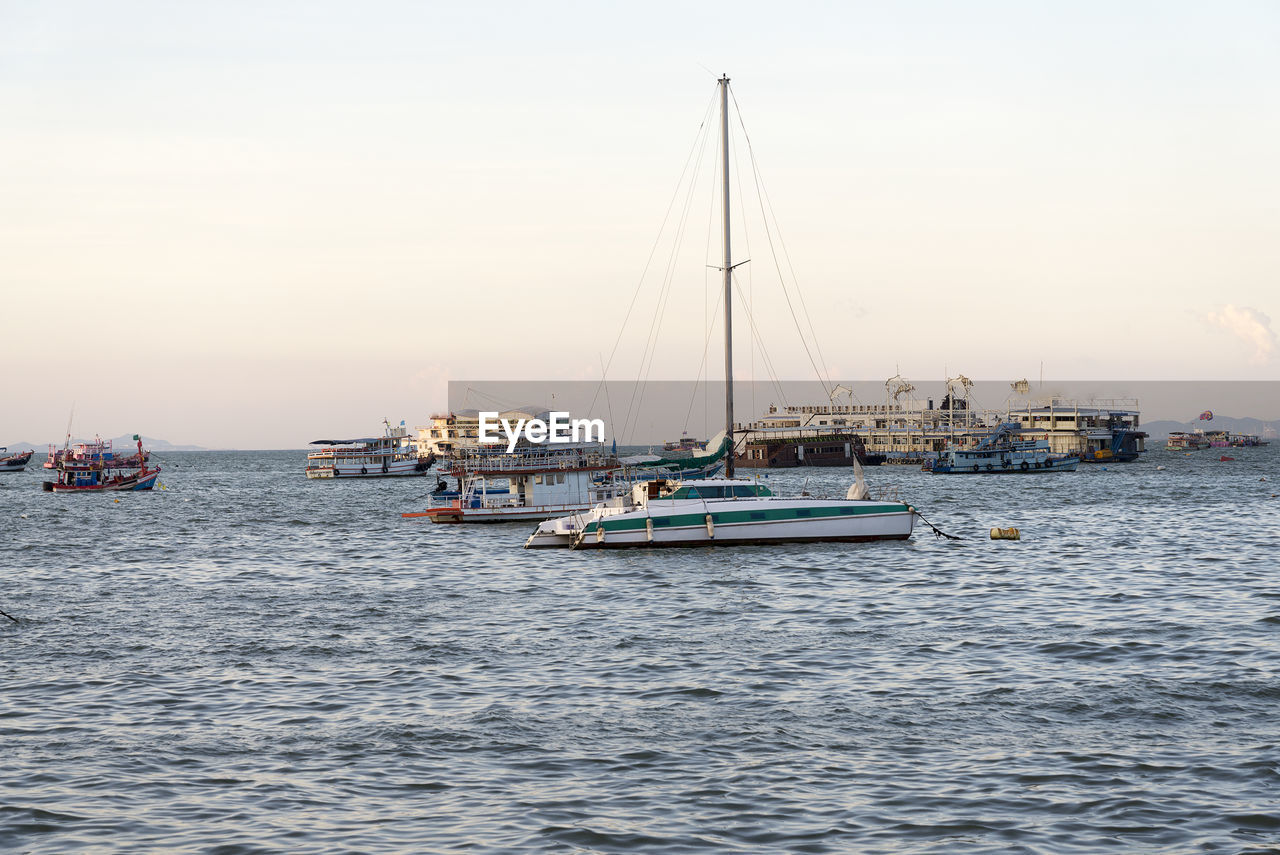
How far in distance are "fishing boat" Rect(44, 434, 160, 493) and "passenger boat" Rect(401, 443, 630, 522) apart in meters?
76.3

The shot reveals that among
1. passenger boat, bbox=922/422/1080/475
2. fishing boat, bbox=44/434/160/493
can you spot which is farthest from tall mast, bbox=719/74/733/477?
passenger boat, bbox=922/422/1080/475

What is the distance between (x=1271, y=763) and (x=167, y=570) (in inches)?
1836

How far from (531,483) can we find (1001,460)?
108513 millimetres

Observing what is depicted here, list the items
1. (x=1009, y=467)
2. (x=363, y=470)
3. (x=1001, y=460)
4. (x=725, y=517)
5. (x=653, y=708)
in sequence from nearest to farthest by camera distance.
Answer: (x=653, y=708), (x=725, y=517), (x=1001, y=460), (x=1009, y=467), (x=363, y=470)

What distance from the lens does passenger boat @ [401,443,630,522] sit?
241 feet

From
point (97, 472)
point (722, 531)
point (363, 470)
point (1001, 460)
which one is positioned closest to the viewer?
point (722, 531)

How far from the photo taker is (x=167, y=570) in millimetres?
52688

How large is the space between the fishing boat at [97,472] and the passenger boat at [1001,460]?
10703 cm

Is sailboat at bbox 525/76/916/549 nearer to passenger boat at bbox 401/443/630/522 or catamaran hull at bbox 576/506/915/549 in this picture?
catamaran hull at bbox 576/506/915/549

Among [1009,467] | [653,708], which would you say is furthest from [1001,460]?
[653,708]

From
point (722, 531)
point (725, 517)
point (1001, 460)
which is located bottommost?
point (722, 531)

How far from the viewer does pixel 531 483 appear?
7469 cm

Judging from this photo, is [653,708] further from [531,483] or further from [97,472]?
[97,472]

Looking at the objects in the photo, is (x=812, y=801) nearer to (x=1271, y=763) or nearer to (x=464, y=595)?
(x=1271, y=763)
